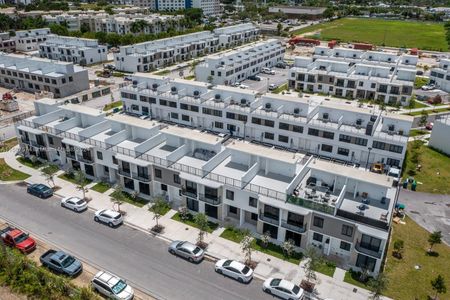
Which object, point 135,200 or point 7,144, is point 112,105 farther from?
point 135,200

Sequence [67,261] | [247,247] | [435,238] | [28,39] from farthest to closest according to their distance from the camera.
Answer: [28,39], [435,238], [247,247], [67,261]

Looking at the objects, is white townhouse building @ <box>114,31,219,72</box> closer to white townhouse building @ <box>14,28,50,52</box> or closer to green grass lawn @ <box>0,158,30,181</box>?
white townhouse building @ <box>14,28,50,52</box>

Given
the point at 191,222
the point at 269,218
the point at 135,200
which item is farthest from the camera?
the point at 135,200

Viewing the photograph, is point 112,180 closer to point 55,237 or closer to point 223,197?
point 55,237

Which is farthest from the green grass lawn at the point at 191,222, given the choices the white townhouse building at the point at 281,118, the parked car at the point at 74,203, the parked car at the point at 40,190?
the white townhouse building at the point at 281,118

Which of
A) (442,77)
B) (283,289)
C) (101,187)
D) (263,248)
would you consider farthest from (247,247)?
(442,77)
